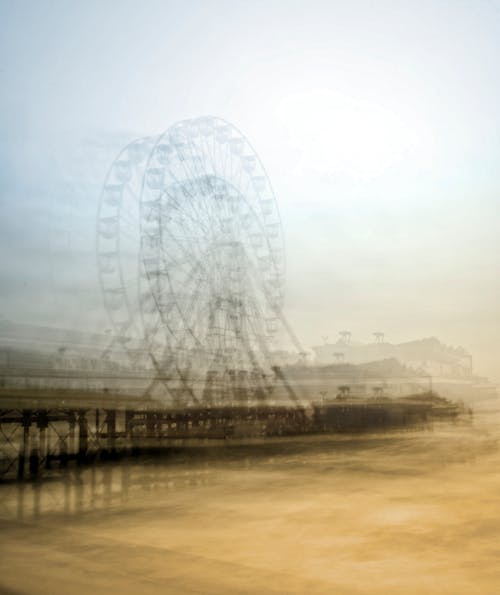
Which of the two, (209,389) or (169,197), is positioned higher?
(169,197)

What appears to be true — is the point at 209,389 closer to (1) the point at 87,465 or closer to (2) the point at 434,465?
(1) the point at 87,465

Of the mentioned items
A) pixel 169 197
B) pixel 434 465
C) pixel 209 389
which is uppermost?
pixel 169 197

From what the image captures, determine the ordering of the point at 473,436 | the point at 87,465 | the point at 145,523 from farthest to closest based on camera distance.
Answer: the point at 473,436, the point at 87,465, the point at 145,523

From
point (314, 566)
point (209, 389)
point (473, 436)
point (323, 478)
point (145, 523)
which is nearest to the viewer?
point (314, 566)

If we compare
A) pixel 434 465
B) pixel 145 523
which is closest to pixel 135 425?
pixel 434 465

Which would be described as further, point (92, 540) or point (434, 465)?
point (434, 465)

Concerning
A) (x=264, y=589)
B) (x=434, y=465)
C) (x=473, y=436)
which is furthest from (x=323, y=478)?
(x=473, y=436)

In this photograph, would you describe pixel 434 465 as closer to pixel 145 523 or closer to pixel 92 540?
pixel 145 523
